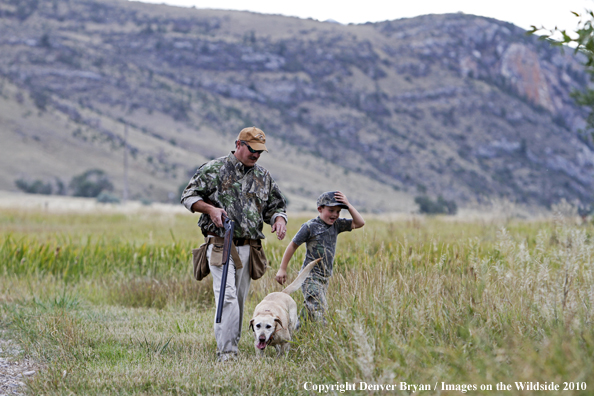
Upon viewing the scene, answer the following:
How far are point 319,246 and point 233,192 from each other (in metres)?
1.01

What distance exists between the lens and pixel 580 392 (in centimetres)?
297

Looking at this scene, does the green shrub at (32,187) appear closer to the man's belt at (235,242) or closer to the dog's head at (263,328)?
the man's belt at (235,242)

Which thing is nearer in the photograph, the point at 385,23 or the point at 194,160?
the point at 194,160

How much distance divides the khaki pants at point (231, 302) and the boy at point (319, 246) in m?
0.38

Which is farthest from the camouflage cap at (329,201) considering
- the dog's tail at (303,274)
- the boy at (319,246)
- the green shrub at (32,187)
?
the green shrub at (32,187)

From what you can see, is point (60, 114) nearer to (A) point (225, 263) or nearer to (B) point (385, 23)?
(A) point (225, 263)

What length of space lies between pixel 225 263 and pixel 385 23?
18253 cm

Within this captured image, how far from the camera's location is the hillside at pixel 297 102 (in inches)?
3184

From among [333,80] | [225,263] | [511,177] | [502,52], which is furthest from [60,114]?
[502,52]

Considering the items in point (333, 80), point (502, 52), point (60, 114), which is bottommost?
point (60, 114)

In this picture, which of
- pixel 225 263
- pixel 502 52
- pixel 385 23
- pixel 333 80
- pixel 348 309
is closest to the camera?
pixel 348 309

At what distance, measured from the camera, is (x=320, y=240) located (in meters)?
6.19

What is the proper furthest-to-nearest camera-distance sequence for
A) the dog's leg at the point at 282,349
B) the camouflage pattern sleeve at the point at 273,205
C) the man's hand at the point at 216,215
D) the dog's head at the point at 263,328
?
the camouflage pattern sleeve at the point at 273,205, the dog's leg at the point at 282,349, the man's hand at the point at 216,215, the dog's head at the point at 263,328

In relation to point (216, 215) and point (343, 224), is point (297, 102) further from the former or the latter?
point (216, 215)
